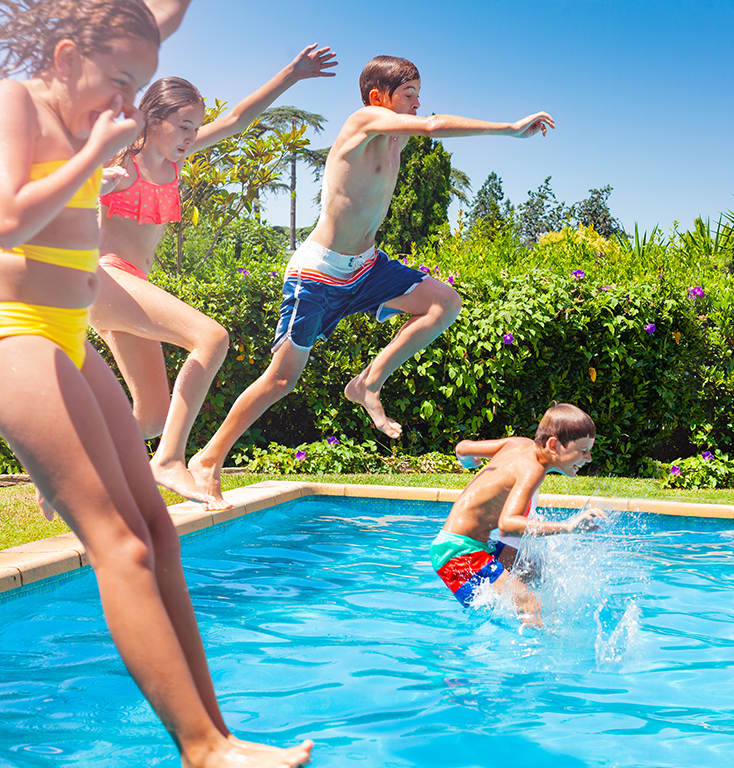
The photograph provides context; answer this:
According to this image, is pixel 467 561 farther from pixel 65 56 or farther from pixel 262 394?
pixel 65 56

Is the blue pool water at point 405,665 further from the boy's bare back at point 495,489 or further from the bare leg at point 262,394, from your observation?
the bare leg at point 262,394

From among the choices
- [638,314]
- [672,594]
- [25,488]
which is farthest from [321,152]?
[672,594]

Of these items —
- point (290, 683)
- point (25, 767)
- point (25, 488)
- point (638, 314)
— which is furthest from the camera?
point (638, 314)

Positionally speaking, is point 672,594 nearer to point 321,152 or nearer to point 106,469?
point 106,469

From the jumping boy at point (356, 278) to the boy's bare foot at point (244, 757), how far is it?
292 cm

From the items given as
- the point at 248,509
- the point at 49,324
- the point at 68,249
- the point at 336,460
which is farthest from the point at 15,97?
the point at 336,460

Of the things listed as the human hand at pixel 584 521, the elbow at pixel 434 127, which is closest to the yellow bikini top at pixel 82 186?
the elbow at pixel 434 127

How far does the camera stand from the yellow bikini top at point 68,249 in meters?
1.65

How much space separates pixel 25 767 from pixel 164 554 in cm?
136

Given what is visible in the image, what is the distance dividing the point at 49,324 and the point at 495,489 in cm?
318

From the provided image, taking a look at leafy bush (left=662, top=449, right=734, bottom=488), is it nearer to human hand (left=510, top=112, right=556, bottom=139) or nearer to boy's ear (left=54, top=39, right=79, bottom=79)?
human hand (left=510, top=112, right=556, bottom=139)

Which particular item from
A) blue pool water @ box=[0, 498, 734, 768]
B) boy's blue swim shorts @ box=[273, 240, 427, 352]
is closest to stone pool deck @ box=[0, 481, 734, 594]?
blue pool water @ box=[0, 498, 734, 768]

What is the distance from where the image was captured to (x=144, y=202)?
3701mm

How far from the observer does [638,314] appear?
9.41 metres
